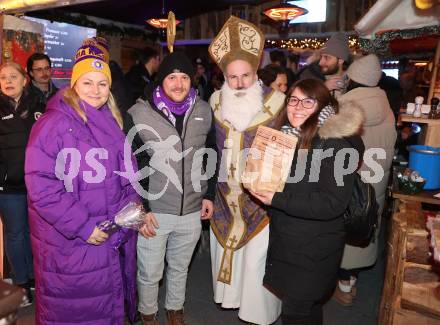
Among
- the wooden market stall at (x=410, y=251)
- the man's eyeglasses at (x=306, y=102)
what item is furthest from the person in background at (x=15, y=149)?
the wooden market stall at (x=410, y=251)

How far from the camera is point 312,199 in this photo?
2.09 metres

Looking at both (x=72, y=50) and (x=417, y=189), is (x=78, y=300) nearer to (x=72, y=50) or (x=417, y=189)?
(x=417, y=189)

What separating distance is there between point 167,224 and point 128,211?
0.44m

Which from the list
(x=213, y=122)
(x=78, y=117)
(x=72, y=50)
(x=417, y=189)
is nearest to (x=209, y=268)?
(x=213, y=122)

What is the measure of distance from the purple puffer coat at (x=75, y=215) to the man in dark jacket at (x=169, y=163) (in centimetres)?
27

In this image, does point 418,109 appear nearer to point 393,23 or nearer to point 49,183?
point 393,23

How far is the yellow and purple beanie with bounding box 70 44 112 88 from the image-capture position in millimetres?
2321

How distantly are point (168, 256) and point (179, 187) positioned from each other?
58 cm

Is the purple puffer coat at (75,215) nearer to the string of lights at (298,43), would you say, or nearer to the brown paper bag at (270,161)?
the brown paper bag at (270,161)

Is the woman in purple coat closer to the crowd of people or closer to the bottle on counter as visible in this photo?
the crowd of people

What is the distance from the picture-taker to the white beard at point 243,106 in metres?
2.83

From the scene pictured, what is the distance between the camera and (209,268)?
13.9ft

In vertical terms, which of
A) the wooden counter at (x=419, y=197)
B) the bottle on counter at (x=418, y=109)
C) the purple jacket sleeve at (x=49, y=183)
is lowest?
the wooden counter at (x=419, y=197)

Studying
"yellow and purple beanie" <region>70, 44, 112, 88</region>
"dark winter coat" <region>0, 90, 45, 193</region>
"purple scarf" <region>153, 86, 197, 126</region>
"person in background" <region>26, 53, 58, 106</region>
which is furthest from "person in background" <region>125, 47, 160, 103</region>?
"yellow and purple beanie" <region>70, 44, 112, 88</region>
